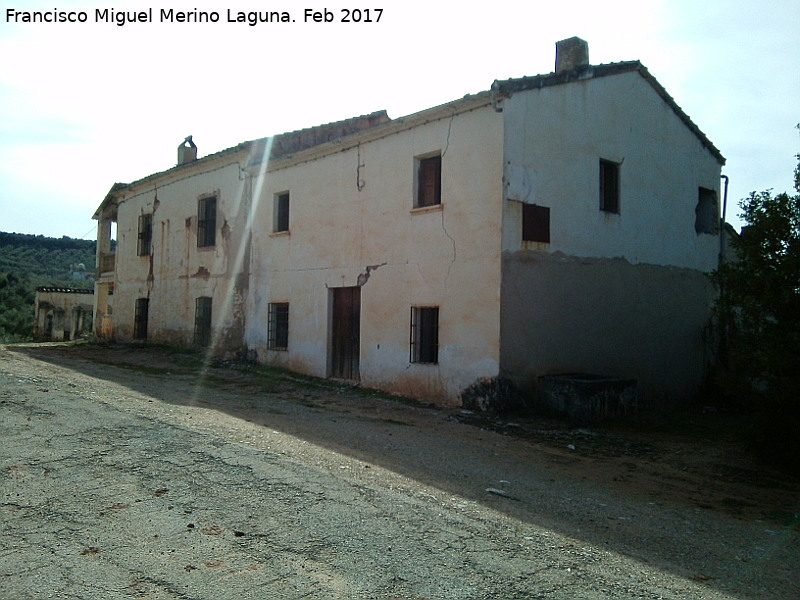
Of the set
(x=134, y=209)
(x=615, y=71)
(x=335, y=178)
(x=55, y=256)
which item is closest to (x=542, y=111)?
(x=615, y=71)

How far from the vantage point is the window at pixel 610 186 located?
42.4 ft

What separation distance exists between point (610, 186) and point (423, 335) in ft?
16.0

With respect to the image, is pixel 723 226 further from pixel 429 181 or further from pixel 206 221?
pixel 206 221

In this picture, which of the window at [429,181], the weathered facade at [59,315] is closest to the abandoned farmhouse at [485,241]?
the window at [429,181]

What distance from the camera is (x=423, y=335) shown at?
12.2 m

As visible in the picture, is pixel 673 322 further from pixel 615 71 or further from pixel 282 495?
pixel 282 495

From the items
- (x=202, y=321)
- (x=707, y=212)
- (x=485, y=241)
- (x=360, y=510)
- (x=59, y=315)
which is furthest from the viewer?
(x=59, y=315)

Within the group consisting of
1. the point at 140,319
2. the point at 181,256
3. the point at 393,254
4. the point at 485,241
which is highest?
the point at 181,256

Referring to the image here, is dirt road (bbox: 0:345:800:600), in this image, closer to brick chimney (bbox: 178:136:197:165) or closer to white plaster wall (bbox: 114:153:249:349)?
white plaster wall (bbox: 114:153:249:349)

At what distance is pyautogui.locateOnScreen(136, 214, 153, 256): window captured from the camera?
2167 cm

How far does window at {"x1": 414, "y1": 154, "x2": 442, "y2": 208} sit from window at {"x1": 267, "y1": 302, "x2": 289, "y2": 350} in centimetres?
506

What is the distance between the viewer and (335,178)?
14188mm

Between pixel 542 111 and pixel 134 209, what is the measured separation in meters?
16.2

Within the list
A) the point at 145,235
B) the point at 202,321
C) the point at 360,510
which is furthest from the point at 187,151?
the point at 360,510
